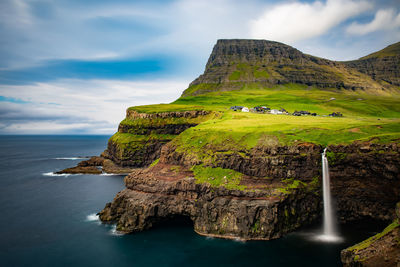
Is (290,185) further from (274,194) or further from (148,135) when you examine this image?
(148,135)

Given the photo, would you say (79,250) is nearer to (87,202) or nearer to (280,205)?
(87,202)

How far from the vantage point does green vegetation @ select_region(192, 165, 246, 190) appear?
43.9 meters

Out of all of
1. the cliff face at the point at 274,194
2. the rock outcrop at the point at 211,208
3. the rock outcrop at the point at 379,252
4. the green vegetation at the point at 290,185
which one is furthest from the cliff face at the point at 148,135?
the rock outcrop at the point at 379,252

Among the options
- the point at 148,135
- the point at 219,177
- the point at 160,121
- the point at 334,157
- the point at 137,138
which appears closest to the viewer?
the point at 334,157

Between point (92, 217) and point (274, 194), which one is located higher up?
point (274, 194)

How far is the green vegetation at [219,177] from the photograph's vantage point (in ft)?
144

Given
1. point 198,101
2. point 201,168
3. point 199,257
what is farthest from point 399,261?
point 198,101

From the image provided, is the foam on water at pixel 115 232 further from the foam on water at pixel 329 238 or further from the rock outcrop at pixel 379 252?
the rock outcrop at pixel 379 252

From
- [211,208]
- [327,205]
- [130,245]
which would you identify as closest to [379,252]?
[327,205]

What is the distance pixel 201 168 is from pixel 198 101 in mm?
102802

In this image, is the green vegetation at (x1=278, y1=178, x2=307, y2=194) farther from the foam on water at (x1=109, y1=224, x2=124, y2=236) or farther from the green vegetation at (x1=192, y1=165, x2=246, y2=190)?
the foam on water at (x1=109, y1=224, x2=124, y2=236)

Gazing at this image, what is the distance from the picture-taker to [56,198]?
210 ft

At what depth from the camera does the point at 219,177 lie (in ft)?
150

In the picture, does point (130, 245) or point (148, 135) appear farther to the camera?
point (148, 135)
